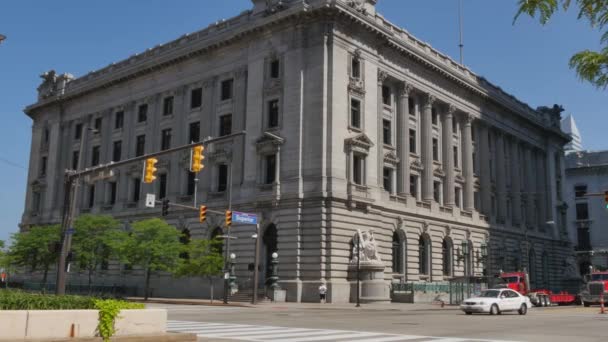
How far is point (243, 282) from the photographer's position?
165 ft

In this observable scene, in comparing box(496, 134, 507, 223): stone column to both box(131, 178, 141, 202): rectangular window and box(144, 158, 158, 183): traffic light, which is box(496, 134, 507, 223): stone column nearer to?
box(131, 178, 141, 202): rectangular window

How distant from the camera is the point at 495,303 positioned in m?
34.7

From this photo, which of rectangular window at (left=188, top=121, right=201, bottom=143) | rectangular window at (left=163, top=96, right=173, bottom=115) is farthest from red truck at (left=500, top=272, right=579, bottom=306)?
rectangular window at (left=163, top=96, right=173, bottom=115)

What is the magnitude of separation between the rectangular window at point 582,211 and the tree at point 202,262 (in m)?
75.0

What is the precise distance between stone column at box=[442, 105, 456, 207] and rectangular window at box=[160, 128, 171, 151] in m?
28.3

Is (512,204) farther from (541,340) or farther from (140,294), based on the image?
(541,340)

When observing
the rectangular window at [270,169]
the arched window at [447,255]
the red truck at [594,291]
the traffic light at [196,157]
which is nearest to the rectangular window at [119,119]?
the rectangular window at [270,169]

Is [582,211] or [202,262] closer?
[202,262]

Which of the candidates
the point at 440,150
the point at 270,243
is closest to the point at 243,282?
the point at 270,243

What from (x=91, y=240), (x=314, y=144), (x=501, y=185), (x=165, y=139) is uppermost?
(x=165, y=139)

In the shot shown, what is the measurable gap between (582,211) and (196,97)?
73.0 m

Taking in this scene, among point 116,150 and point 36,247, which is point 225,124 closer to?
point 116,150

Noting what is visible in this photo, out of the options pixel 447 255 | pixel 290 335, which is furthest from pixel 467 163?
pixel 290 335

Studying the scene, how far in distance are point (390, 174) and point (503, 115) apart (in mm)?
26793
